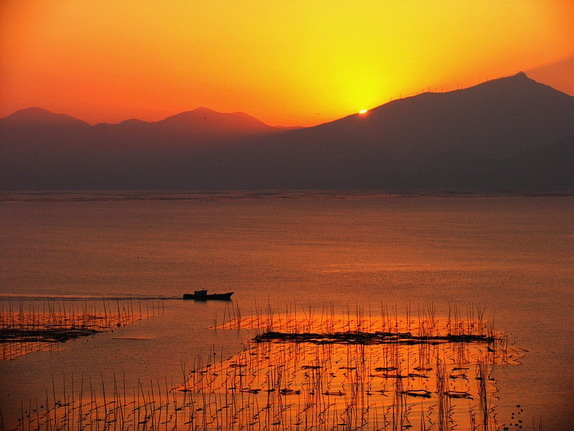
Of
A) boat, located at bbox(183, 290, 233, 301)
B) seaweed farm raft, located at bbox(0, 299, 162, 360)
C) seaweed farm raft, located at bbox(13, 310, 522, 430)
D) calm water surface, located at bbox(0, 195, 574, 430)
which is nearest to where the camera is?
seaweed farm raft, located at bbox(13, 310, 522, 430)

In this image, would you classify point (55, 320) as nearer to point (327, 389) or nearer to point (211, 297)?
point (211, 297)

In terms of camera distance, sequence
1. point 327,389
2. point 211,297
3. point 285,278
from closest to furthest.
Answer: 1. point 327,389
2. point 211,297
3. point 285,278

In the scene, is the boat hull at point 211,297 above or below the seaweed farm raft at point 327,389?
above

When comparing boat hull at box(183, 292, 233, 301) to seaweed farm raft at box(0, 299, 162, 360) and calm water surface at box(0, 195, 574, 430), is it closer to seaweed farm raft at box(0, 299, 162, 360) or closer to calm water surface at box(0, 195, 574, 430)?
calm water surface at box(0, 195, 574, 430)

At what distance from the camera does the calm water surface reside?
800 inches

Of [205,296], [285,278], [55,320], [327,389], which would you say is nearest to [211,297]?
[205,296]

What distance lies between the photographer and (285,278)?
41344 mm

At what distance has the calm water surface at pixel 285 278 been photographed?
2031 centimetres

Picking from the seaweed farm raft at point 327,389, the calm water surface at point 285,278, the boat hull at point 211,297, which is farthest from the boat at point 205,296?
the seaweed farm raft at point 327,389

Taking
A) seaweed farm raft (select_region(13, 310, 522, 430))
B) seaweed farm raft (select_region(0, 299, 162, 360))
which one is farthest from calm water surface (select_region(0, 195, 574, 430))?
seaweed farm raft (select_region(13, 310, 522, 430))

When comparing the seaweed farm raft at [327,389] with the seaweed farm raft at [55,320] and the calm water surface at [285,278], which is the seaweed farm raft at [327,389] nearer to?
the calm water surface at [285,278]

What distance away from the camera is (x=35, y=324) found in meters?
25.0

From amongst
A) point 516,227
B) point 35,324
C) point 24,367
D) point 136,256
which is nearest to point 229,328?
point 35,324

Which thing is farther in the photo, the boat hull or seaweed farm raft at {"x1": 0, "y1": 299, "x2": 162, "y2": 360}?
the boat hull
